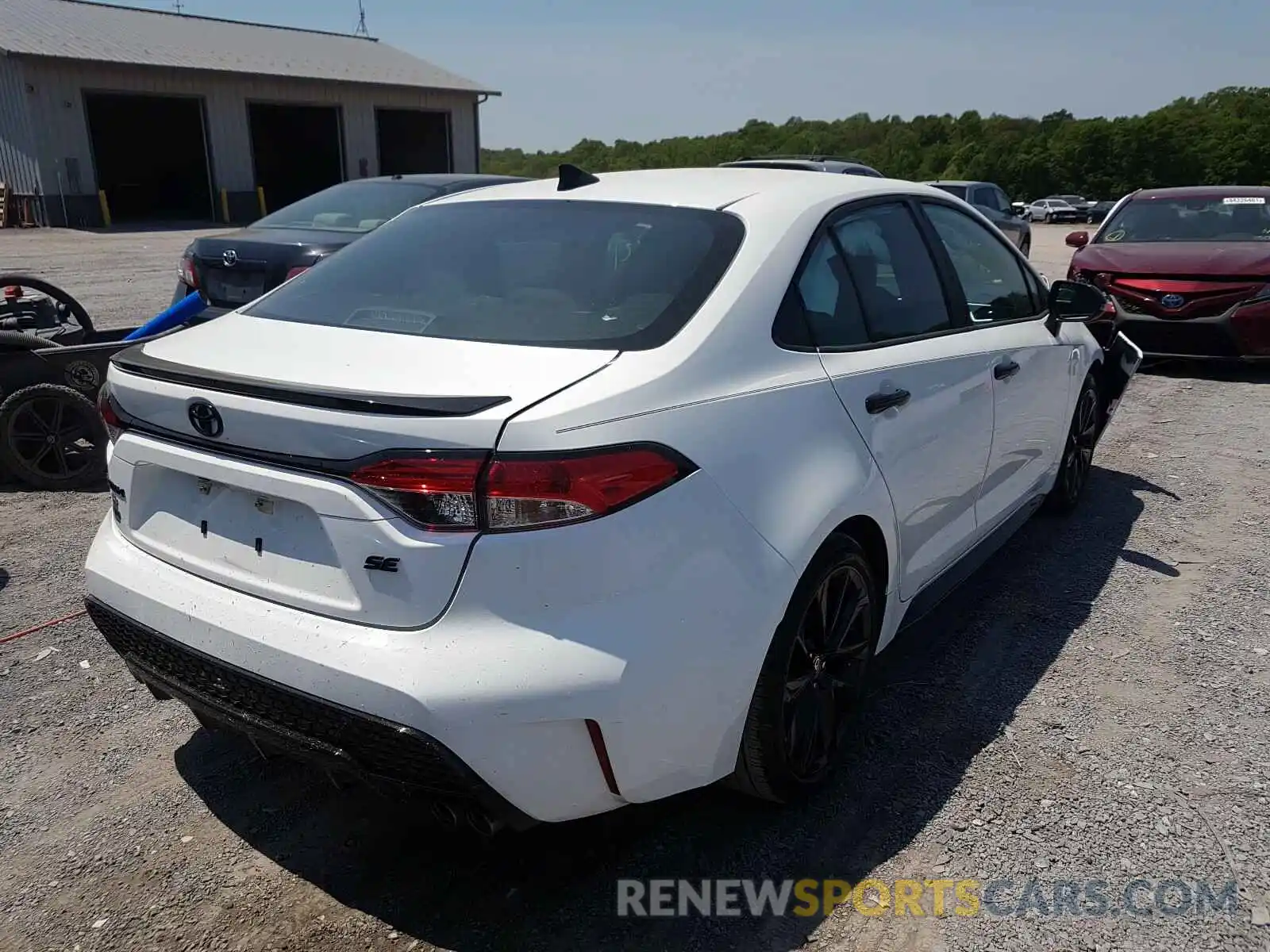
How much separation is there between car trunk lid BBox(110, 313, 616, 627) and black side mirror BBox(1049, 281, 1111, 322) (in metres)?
2.87

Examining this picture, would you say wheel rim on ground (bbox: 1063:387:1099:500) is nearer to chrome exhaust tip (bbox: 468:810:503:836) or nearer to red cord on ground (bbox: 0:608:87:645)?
chrome exhaust tip (bbox: 468:810:503:836)

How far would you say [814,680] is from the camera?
2.82 m

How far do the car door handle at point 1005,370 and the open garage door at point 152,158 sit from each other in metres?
32.1

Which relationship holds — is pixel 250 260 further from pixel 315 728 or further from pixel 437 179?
pixel 315 728

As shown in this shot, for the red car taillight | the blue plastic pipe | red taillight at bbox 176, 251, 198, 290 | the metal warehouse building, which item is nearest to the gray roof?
the metal warehouse building

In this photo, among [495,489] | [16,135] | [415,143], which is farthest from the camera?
[415,143]

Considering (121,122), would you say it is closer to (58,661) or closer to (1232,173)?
(58,661)

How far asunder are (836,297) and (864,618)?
37.2 inches

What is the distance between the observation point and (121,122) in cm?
3369

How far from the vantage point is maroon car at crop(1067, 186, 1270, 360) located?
8.51 metres

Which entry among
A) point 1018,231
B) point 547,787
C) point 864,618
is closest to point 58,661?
point 547,787

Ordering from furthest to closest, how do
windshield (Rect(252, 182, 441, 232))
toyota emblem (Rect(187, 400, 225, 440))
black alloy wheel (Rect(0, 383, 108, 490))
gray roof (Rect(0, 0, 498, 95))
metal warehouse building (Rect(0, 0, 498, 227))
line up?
gray roof (Rect(0, 0, 498, 95)) < metal warehouse building (Rect(0, 0, 498, 227)) < windshield (Rect(252, 182, 441, 232)) < black alloy wheel (Rect(0, 383, 108, 490)) < toyota emblem (Rect(187, 400, 225, 440))

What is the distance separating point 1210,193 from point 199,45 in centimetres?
2840

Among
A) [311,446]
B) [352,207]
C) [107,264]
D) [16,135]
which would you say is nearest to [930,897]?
[311,446]
